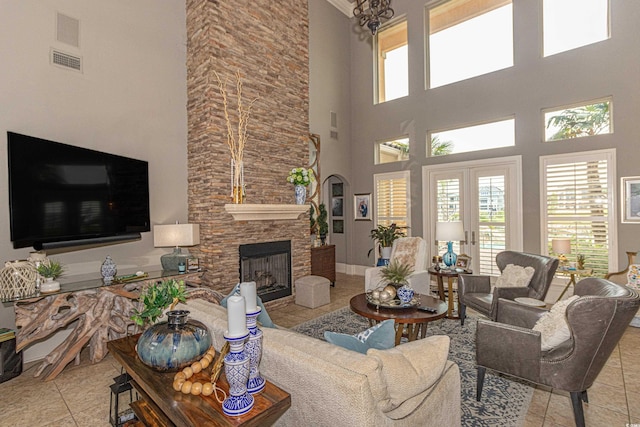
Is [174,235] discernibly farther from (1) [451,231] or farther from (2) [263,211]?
(1) [451,231]

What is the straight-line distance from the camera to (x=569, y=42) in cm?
507

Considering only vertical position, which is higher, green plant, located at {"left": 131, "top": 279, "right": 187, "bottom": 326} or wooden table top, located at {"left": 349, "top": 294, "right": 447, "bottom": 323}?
green plant, located at {"left": 131, "top": 279, "right": 187, "bottom": 326}

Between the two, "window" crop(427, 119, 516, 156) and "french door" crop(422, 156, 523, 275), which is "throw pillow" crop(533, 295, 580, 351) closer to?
"french door" crop(422, 156, 523, 275)

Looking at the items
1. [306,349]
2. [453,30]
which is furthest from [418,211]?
[306,349]

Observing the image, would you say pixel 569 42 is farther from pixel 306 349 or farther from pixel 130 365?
pixel 130 365

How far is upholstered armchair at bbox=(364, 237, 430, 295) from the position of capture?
4578mm

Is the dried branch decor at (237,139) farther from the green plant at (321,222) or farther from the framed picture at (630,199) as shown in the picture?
the framed picture at (630,199)

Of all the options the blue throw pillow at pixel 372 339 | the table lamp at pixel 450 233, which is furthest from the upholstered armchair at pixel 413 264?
the blue throw pillow at pixel 372 339

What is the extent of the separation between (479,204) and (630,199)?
6.51 feet

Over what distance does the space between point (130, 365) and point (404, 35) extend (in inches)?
305

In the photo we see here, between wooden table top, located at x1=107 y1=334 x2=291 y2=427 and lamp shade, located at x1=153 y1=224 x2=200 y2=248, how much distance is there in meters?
2.54

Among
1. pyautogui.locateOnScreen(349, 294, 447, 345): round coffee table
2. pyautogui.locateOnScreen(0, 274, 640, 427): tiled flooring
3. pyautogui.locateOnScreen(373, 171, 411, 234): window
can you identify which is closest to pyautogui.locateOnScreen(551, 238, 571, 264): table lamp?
pyautogui.locateOnScreen(0, 274, 640, 427): tiled flooring

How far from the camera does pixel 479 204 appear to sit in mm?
5852

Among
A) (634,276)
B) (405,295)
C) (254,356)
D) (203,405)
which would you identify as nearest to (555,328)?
(405,295)
